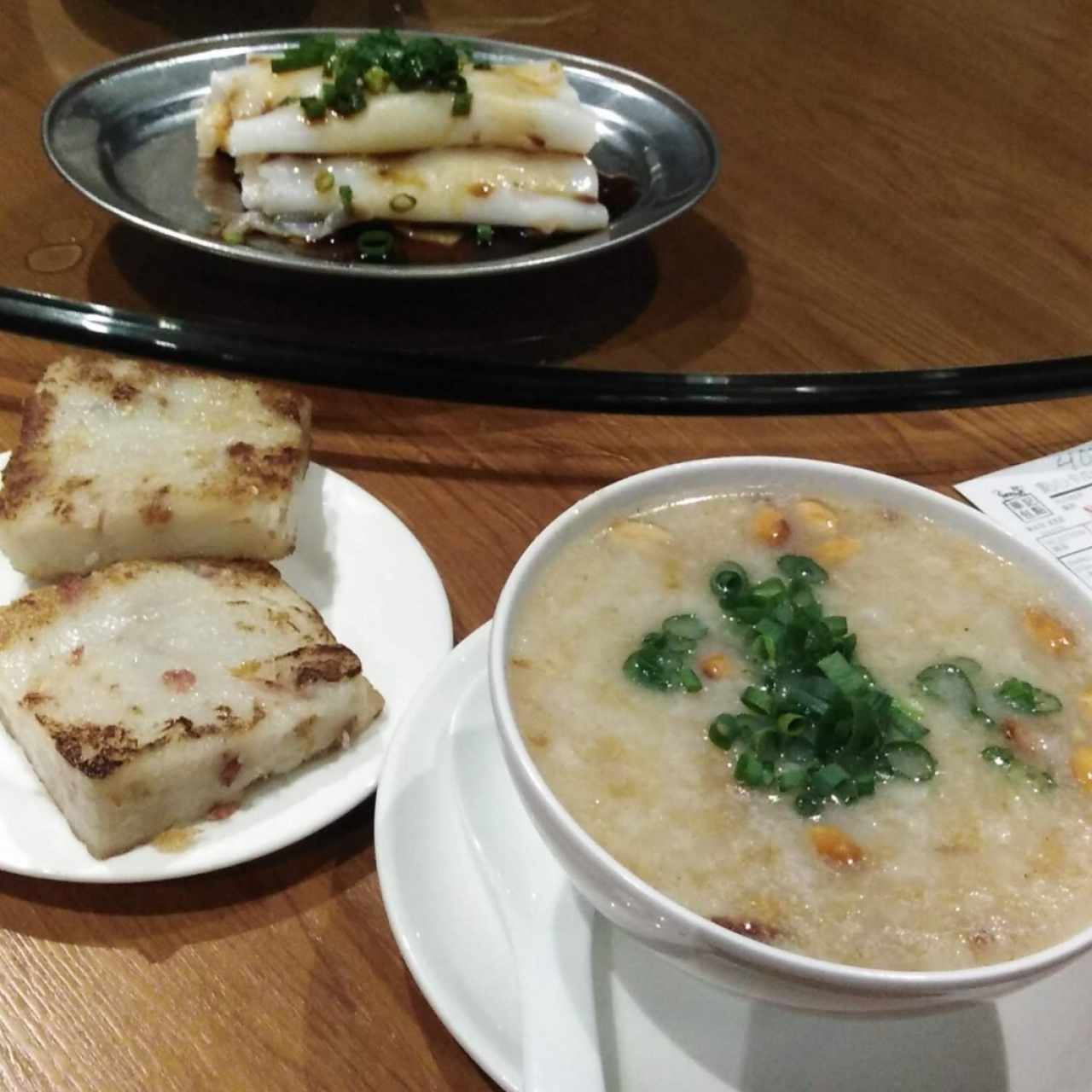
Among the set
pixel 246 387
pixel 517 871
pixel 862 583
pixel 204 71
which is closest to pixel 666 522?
pixel 862 583

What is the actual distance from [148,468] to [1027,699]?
89 cm

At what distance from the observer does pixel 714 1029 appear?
80cm

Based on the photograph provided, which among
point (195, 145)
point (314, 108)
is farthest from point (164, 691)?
point (195, 145)

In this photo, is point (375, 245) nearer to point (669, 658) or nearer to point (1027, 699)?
point (669, 658)

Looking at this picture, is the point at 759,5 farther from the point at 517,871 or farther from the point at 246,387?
the point at 517,871

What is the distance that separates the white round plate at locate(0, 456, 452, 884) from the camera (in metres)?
0.93

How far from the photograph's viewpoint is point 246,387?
132cm

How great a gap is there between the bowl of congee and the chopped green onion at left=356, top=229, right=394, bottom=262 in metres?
0.86

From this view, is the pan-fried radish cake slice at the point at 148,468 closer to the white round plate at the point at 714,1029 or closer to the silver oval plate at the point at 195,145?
the silver oval plate at the point at 195,145

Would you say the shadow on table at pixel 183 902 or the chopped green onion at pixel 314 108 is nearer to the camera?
the shadow on table at pixel 183 902

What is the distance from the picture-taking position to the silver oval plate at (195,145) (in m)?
1.52

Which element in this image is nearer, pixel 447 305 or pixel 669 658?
pixel 669 658

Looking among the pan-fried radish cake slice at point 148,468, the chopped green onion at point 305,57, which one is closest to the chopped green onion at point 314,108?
the chopped green onion at point 305,57

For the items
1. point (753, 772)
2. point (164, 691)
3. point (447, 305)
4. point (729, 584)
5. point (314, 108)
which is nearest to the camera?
point (753, 772)
